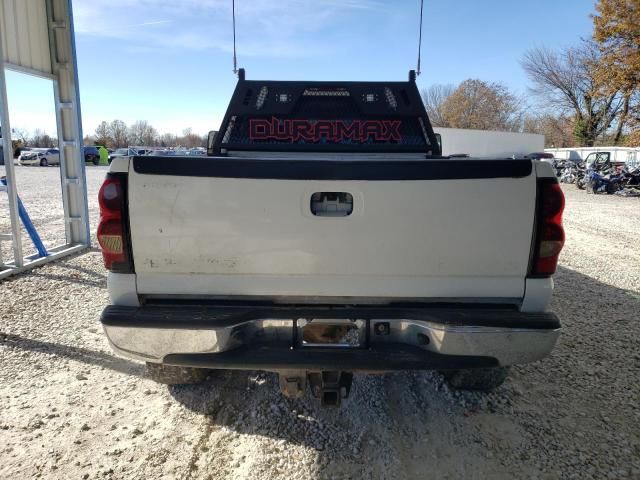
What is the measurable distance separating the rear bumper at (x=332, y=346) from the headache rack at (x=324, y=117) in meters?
2.45

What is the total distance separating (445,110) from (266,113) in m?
58.2

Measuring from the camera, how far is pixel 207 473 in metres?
2.42

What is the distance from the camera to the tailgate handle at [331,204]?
232 centimetres

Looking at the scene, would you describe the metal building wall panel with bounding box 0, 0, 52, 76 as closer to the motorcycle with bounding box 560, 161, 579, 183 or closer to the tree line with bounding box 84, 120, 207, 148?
the motorcycle with bounding box 560, 161, 579, 183

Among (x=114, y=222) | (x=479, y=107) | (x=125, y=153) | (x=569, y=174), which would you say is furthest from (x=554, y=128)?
(x=114, y=222)

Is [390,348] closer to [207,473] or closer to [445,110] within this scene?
[207,473]

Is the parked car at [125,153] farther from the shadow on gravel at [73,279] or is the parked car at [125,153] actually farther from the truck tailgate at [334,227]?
the shadow on gravel at [73,279]

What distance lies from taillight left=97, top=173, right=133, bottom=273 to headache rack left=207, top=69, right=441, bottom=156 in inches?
86.9

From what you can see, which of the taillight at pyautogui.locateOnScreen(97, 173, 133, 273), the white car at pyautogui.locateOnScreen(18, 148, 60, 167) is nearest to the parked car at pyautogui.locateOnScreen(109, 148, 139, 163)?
the taillight at pyautogui.locateOnScreen(97, 173, 133, 273)

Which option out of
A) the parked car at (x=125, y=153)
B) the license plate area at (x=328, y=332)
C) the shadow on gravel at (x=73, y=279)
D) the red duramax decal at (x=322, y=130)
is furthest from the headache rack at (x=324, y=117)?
the shadow on gravel at (x=73, y=279)

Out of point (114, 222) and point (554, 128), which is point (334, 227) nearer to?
point (114, 222)

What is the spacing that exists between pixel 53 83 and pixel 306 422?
7293 mm

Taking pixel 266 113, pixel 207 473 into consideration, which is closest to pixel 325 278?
pixel 207 473

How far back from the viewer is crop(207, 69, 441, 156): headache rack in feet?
14.8
